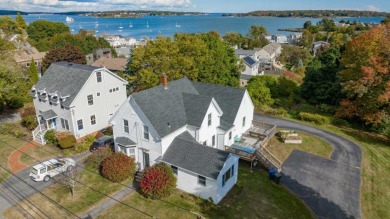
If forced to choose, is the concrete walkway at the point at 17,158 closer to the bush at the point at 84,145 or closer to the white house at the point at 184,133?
the bush at the point at 84,145

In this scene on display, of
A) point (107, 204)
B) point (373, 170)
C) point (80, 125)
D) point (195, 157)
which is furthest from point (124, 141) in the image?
point (373, 170)

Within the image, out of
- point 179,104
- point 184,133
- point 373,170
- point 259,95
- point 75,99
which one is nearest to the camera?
point 184,133

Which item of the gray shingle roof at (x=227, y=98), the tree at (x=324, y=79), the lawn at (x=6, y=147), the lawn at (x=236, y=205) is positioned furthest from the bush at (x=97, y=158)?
the tree at (x=324, y=79)

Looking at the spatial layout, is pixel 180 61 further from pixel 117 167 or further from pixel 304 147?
pixel 117 167

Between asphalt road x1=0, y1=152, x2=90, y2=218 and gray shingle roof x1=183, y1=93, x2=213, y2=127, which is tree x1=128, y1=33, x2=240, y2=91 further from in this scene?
asphalt road x1=0, y1=152, x2=90, y2=218

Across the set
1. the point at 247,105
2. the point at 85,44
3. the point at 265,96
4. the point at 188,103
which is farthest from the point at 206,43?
the point at 85,44

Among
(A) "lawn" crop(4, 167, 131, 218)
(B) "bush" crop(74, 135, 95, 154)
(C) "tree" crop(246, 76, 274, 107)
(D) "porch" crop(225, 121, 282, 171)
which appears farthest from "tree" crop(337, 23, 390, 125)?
(B) "bush" crop(74, 135, 95, 154)

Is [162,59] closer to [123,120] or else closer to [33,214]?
[123,120]
